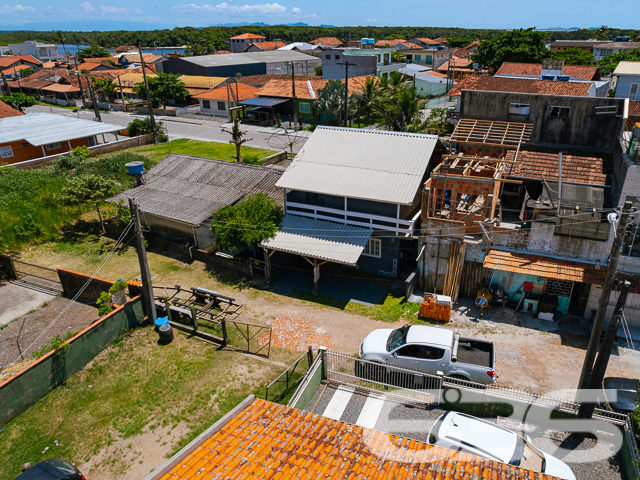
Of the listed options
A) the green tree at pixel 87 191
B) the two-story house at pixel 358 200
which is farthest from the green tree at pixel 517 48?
the green tree at pixel 87 191

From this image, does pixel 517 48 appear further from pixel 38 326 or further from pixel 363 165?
pixel 38 326

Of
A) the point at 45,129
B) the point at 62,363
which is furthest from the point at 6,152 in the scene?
the point at 62,363

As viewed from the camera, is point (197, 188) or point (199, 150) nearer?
point (197, 188)

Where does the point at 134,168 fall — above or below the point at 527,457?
above

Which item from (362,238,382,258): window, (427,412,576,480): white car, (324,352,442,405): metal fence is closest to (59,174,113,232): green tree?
(362,238,382,258): window

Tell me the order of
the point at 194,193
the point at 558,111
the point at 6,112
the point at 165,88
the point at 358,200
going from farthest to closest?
the point at 165,88 → the point at 6,112 → the point at 558,111 → the point at 194,193 → the point at 358,200

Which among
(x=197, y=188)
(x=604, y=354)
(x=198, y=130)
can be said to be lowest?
(x=198, y=130)

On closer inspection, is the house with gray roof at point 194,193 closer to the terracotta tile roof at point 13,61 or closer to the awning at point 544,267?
the awning at point 544,267
